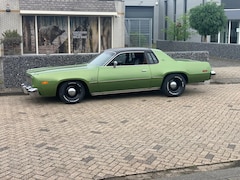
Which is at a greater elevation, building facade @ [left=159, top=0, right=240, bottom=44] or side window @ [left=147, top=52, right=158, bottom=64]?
building facade @ [left=159, top=0, right=240, bottom=44]

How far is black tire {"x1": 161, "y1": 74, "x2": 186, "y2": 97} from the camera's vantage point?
30.5 feet

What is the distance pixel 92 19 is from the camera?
66.8 feet

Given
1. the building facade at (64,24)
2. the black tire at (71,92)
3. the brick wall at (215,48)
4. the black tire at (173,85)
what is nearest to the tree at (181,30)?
the brick wall at (215,48)

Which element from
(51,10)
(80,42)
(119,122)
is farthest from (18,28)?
(119,122)

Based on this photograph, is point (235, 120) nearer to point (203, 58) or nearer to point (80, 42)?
point (203, 58)

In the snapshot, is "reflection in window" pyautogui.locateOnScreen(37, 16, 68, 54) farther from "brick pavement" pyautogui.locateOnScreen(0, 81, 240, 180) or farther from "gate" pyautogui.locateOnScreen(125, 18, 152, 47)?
"brick pavement" pyautogui.locateOnScreen(0, 81, 240, 180)

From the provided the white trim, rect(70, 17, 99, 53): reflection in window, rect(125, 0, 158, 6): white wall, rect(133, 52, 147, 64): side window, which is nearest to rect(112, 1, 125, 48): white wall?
the white trim

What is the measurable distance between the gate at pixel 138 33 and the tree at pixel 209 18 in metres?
4.55

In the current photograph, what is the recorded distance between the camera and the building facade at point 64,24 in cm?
1909

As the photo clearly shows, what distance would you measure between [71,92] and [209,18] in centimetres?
1720

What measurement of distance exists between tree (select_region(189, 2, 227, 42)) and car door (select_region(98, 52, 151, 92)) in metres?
15.7

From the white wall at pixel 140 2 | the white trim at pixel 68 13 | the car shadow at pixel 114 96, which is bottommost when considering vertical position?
the car shadow at pixel 114 96

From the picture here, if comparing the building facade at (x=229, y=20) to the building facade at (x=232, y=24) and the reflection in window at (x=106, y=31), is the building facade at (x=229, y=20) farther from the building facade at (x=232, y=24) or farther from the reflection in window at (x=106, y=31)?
the reflection in window at (x=106, y=31)

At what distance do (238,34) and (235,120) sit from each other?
22.9m
